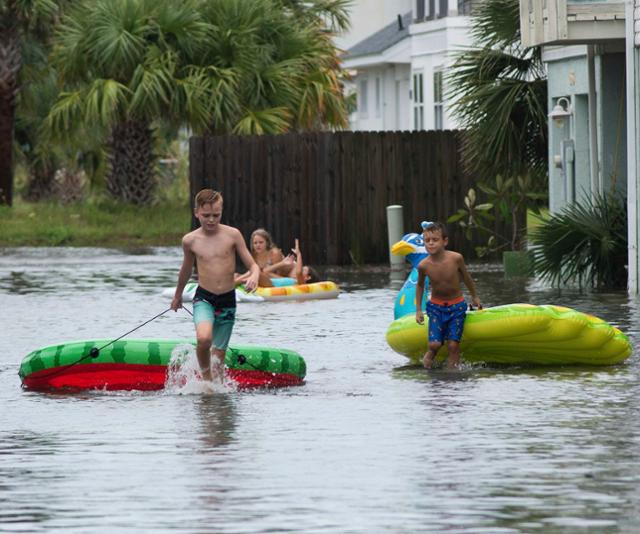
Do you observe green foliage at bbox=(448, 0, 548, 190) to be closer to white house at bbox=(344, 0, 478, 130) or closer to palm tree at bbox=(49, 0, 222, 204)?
white house at bbox=(344, 0, 478, 130)

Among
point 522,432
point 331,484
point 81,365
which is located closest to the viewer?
point 331,484

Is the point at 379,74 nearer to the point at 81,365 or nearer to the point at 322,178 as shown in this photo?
the point at 322,178

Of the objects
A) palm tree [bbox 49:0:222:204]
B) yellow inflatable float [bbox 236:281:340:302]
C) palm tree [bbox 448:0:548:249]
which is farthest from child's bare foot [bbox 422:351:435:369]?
palm tree [bbox 49:0:222:204]

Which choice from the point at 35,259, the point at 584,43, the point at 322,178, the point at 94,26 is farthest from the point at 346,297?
the point at 94,26

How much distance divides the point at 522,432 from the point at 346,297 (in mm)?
12360

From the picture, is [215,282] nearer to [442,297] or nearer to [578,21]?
[442,297]

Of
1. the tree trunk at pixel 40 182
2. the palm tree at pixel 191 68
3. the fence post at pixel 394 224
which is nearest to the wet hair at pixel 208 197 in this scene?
the fence post at pixel 394 224

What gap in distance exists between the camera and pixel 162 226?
41531mm

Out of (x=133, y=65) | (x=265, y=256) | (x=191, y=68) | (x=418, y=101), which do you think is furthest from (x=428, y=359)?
(x=418, y=101)

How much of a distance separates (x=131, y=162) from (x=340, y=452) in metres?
33.8

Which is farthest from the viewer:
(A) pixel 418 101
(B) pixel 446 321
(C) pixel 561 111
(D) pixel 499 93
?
(A) pixel 418 101

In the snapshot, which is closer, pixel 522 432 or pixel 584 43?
pixel 522 432

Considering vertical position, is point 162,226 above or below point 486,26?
below

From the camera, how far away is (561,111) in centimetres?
2459
